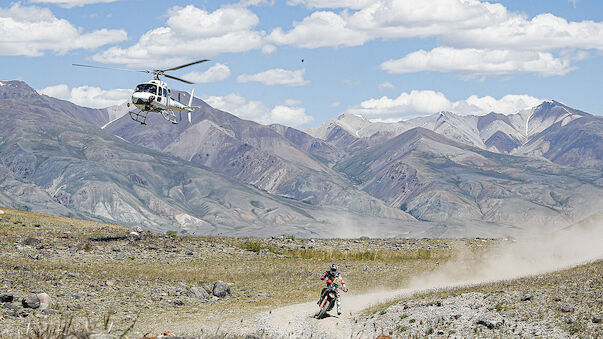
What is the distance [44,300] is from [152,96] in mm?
32397

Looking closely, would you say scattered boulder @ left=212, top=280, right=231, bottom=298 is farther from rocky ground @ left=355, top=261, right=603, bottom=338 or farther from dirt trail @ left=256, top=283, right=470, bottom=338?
rocky ground @ left=355, top=261, right=603, bottom=338

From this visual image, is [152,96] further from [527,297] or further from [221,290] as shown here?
[527,297]

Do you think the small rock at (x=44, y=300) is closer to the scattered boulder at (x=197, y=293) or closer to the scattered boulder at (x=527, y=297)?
the scattered boulder at (x=197, y=293)

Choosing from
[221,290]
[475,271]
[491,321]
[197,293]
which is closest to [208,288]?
[221,290]

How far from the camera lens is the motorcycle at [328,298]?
105ft

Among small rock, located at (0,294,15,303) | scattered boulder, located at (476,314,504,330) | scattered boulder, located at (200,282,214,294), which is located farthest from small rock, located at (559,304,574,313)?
small rock, located at (0,294,15,303)

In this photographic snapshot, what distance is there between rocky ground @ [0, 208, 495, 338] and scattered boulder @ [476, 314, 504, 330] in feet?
30.5

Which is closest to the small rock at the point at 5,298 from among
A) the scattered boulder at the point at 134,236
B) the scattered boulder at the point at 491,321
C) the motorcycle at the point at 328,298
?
the motorcycle at the point at 328,298

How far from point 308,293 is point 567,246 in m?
27.5

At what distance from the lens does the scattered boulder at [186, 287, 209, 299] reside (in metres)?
39.3

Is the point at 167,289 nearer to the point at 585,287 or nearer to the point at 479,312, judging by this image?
the point at 479,312

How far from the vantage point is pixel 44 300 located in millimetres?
32312

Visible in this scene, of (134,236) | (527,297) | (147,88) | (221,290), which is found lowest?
(134,236)

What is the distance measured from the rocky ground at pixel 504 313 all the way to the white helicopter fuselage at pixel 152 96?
35.6 metres
